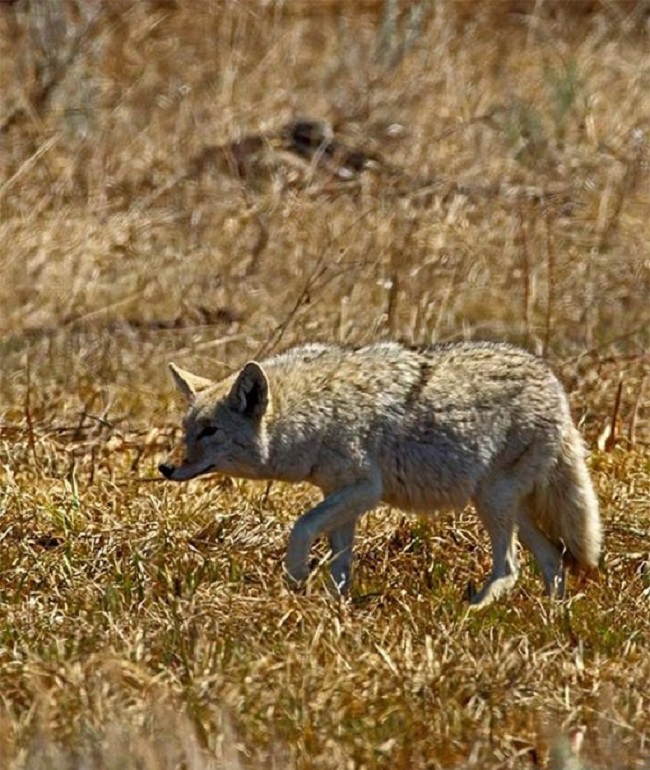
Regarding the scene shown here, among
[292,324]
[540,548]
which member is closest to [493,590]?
[540,548]

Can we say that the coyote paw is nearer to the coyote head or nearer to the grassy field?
the grassy field

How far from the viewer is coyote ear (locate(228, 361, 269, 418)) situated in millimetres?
6891

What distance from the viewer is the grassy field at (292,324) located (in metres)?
5.75

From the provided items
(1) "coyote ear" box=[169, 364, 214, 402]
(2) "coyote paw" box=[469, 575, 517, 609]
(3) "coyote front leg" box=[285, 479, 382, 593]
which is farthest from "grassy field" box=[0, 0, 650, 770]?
(1) "coyote ear" box=[169, 364, 214, 402]

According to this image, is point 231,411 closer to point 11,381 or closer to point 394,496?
point 394,496

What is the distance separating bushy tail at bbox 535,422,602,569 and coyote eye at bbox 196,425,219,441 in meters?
1.24

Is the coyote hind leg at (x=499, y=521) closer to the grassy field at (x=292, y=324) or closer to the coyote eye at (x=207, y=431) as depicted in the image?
the grassy field at (x=292, y=324)

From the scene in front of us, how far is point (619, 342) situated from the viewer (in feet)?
34.1

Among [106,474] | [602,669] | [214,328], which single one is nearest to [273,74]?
[214,328]

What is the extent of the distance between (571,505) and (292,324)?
3.28m

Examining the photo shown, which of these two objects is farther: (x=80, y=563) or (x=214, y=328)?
(x=214, y=328)

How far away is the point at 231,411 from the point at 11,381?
3064 mm

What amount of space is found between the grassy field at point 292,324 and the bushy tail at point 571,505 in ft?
0.47

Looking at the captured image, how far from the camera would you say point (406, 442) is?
23.1 feet
